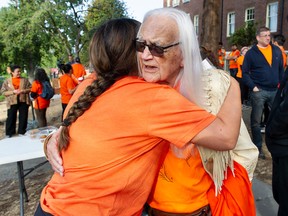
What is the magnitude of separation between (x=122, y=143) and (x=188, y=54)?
0.45 meters

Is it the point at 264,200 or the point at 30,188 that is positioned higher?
the point at 264,200

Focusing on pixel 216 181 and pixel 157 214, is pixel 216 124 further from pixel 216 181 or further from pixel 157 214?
pixel 157 214

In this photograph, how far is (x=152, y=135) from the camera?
3.55 feet

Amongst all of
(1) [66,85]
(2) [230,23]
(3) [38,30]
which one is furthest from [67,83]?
(2) [230,23]

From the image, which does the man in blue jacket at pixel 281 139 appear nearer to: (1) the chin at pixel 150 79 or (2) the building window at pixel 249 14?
(1) the chin at pixel 150 79

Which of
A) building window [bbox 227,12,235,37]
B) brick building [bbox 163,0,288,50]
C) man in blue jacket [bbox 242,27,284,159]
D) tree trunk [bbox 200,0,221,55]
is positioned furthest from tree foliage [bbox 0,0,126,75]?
man in blue jacket [bbox 242,27,284,159]

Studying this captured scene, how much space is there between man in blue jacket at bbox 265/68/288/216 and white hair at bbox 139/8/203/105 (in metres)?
1.02

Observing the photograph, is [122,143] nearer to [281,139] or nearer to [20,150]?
[281,139]

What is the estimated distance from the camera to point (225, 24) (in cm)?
2338

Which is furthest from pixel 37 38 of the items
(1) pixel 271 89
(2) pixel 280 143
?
(2) pixel 280 143

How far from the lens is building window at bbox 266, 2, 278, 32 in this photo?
1855cm

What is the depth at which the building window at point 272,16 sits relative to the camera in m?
18.5

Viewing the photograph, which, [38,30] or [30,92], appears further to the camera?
[38,30]

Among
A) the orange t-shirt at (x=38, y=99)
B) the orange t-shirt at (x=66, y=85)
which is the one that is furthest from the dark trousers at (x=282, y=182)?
the orange t-shirt at (x=38, y=99)
